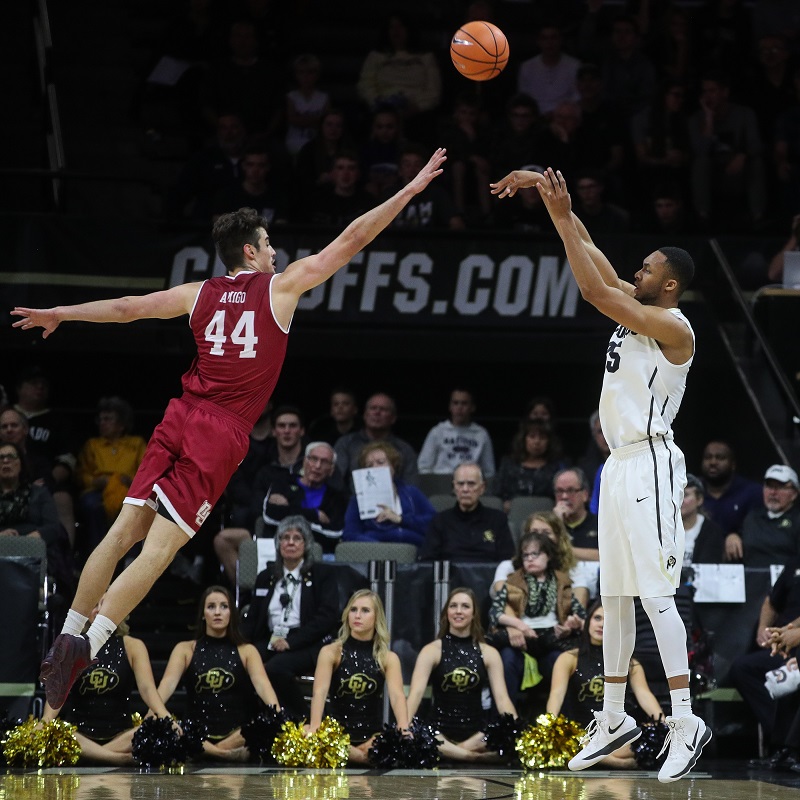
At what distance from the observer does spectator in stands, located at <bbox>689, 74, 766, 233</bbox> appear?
14219 millimetres

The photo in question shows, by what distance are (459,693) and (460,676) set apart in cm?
13

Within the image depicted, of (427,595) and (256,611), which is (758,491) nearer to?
(427,595)

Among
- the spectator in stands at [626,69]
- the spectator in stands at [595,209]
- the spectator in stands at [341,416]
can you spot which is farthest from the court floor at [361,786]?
the spectator in stands at [626,69]

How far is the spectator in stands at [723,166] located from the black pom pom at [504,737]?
6.22 metres

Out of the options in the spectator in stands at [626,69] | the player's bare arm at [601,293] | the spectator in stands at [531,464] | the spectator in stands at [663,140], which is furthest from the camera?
the spectator in stands at [626,69]

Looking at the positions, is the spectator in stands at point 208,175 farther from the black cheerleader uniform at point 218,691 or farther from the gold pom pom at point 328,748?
the gold pom pom at point 328,748

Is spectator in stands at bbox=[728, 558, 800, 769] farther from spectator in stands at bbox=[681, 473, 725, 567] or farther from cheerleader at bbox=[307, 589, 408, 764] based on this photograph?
cheerleader at bbox=[307, 589, 408, 764]

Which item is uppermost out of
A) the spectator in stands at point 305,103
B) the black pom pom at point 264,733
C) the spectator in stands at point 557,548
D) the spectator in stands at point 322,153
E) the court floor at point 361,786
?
the spectator in stands at point 305,103

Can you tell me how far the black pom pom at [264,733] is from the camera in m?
9.64

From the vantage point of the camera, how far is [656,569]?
270 inches

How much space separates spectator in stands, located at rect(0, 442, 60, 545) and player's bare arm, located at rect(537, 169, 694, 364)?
578cm

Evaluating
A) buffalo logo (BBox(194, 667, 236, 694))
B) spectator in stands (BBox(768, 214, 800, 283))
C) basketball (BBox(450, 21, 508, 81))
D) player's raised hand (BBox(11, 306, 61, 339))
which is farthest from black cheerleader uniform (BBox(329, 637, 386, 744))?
spectator in stands (BBox(768, 214, 800, 283))

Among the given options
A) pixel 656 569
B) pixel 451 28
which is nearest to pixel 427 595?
pixel 656 569

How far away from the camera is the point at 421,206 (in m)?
13.7
